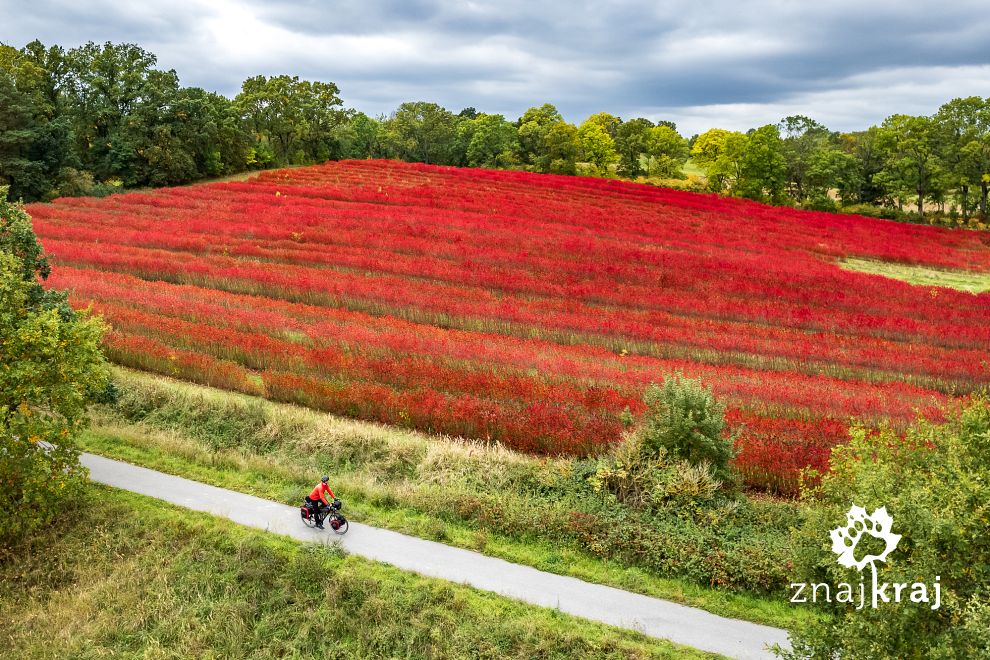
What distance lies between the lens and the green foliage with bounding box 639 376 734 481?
12227 mm

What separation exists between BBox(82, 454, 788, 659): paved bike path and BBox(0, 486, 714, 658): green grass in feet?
0.97

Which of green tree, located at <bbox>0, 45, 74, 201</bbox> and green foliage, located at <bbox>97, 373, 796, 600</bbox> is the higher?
green tree, located at <bbox>0, 45, 74, 201</bbox>

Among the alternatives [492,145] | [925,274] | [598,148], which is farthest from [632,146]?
[925,274]

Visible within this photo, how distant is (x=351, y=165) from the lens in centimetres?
7231

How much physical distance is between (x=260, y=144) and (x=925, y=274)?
74.9 m

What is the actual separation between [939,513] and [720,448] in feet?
19.1

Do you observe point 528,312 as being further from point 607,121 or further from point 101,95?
point 607,121

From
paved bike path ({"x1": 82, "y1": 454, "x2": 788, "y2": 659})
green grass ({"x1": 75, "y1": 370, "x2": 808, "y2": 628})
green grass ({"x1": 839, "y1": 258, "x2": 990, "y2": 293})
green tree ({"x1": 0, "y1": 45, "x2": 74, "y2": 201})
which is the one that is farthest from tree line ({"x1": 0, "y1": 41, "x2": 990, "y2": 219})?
paved bike path ({"x1": 82, "y1": 454, "x2": 788, "y2": 659})

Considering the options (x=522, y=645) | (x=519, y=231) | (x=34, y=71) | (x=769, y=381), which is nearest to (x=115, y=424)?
(x=522, y=645)

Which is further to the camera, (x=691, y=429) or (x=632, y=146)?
(x=632, y=146)

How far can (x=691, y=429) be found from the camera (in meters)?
12.3

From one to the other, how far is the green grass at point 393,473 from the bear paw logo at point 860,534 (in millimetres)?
2765

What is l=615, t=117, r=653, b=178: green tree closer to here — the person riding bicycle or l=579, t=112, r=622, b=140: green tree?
l=579, t=112, r=622, b=140: green tree

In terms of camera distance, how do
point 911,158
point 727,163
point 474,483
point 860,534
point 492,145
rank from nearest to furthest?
point 860,534
point 474,483
point 911,158
point 727,163
point 492,145
